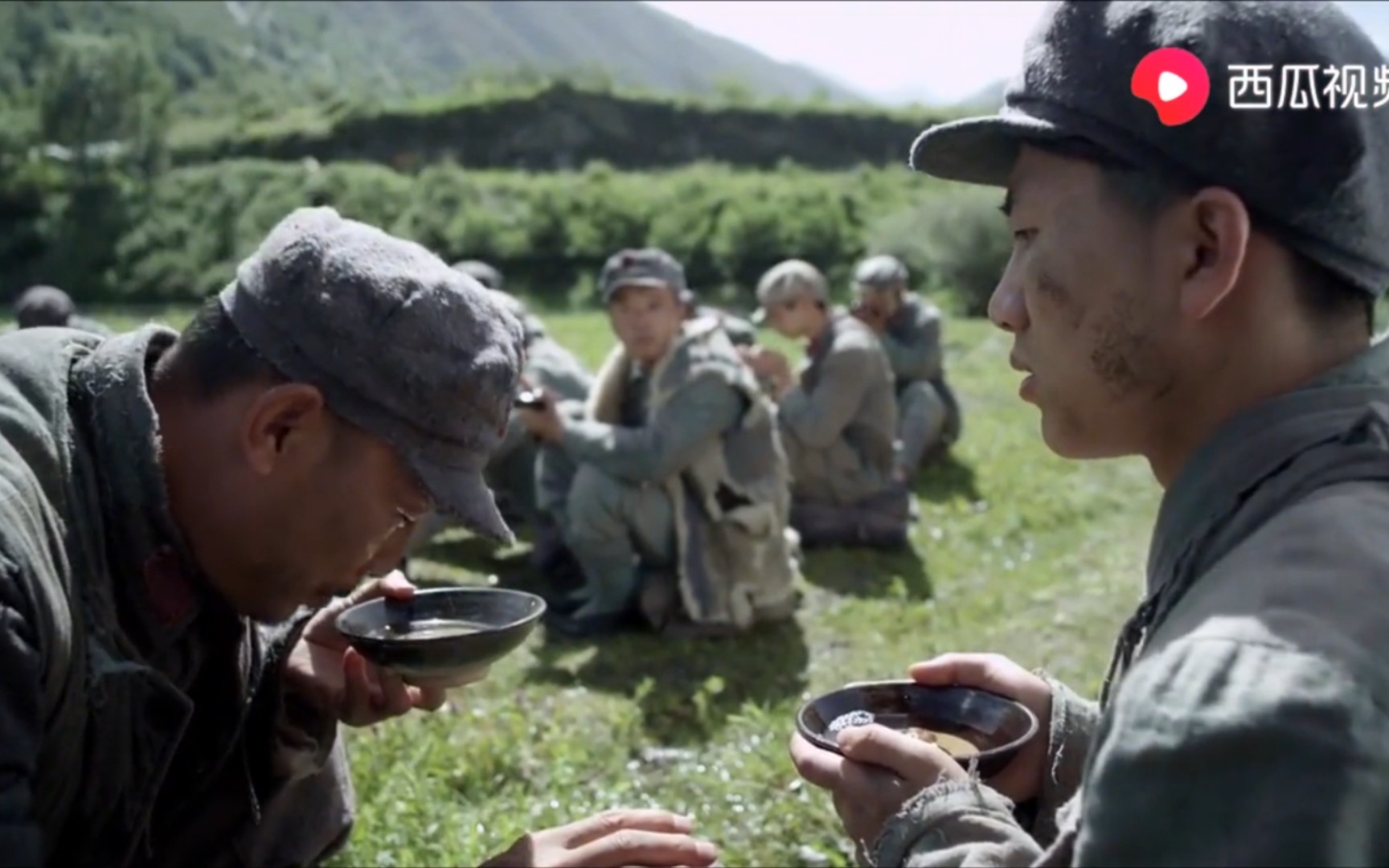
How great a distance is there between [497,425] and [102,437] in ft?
2.06

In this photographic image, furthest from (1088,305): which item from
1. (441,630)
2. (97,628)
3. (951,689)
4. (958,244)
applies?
(958,244)

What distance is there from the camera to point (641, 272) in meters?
6.16

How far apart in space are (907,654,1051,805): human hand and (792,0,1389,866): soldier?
36 cm

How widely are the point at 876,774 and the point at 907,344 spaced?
787cm

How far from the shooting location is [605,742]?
4.93 metres

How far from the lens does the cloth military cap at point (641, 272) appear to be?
6133 mm

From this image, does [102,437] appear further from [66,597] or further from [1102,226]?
[1102,226]

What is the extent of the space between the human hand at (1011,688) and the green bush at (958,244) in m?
19.0

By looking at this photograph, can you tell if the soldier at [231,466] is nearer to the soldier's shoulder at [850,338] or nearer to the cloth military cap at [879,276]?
the soldier's shoulder at [850,338]

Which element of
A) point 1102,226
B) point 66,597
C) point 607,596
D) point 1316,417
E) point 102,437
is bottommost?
point 607,596

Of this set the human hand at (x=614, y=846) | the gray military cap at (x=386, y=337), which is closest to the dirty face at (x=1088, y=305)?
the gray military cap at (x=386, y=337)

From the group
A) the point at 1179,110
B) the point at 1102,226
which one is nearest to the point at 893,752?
the point at 1102,226

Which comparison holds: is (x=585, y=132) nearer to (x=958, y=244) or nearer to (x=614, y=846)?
(x=958, y=244)

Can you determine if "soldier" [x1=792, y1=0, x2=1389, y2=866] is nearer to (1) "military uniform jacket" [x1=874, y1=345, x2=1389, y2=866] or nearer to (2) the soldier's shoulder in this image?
(1) "military uniform jacket" [x1=874, y1=345, x2=1389, y2=866]
